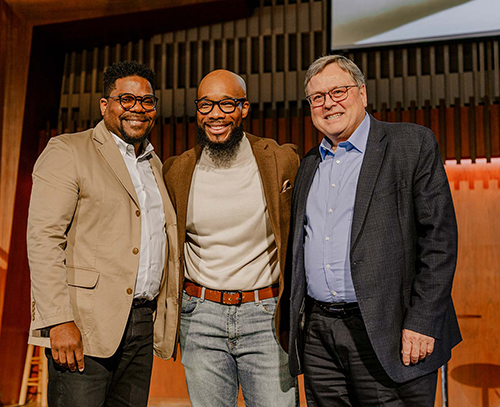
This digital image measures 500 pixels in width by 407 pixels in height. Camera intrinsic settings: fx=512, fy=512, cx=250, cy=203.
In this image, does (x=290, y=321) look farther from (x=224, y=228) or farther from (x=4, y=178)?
(x=4, y=178)

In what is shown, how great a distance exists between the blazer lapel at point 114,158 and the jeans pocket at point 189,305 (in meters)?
0.47

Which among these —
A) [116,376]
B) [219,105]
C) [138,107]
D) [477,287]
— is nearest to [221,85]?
[219,105]

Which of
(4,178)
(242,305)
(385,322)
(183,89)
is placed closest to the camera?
(385,322)

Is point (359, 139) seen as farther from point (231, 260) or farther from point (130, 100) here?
point (130, 100)

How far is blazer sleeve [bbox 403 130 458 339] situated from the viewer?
168cm

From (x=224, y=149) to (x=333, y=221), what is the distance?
2.18 ft

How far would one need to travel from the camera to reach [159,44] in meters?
5.74

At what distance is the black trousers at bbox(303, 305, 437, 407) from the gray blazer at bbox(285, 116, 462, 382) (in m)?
0.07

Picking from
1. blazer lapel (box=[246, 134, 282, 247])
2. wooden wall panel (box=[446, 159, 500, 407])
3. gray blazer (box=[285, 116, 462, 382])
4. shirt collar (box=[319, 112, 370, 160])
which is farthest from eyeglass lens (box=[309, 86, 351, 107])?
wooden wall panel (box=[446, 159, 500, 407])

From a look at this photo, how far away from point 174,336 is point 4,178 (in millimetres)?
3728

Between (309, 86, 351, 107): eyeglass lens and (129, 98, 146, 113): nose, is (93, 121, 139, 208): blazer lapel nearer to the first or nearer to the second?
(129, 98, 146, 113): nose

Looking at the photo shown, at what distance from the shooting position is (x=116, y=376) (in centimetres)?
206

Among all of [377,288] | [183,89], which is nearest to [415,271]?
[377,288]

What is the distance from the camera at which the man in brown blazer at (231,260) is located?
215cm
